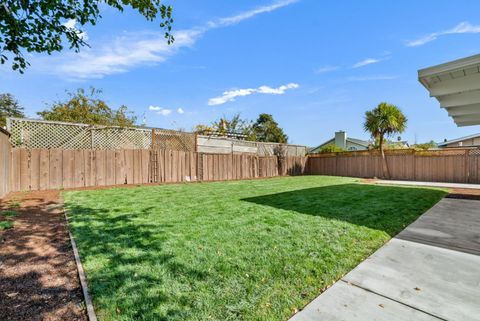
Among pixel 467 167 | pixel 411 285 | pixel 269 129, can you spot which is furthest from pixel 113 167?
pixel 269 129

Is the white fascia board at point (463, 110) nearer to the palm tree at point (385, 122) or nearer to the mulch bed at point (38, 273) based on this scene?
the palm tree at point (385, 122)

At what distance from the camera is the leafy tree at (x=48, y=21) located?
3.62m

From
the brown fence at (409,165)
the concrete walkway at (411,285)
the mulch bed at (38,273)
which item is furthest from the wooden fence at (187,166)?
the concrete walkway at (411,285)

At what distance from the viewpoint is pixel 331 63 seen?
12.0 m

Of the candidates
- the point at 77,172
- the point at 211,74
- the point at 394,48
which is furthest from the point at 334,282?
the point at 211,74

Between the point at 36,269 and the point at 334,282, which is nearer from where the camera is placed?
the point at 334,282

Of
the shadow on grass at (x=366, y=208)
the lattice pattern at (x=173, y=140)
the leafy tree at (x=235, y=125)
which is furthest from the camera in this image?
the leafy tree at (x=235, y=125)

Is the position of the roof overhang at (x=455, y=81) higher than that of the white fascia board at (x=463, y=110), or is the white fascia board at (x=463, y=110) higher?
the roof overhang at (x=455, y=81)

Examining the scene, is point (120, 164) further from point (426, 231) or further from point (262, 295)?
point (426, 231)

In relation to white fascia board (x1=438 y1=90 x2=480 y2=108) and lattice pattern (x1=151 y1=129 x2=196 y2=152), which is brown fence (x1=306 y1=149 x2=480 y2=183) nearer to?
white fascia board (x1=438 y1=90 x2=480 y2=108)

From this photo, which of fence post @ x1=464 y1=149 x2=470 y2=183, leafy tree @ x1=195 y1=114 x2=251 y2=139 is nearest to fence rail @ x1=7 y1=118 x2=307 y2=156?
leafy tree @ x1=195 y1=114 x2=251 y2=139

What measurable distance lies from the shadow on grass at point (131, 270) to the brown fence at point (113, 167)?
438 cm

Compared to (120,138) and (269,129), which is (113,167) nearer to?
(120,138)

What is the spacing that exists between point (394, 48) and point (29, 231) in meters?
11.0
